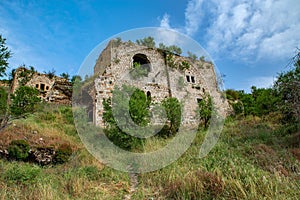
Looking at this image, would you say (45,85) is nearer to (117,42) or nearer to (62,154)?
(117,42)

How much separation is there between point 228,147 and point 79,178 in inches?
201

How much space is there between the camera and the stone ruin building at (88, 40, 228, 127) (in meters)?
12.7

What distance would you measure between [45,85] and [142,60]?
8650 mm

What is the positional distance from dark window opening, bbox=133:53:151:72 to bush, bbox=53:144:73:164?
944cm

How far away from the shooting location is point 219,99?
59.2 feet

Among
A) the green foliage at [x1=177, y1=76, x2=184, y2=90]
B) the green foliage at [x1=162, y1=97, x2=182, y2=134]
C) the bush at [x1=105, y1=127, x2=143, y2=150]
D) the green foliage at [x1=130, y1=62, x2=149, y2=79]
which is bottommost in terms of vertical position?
the bush at [x1=105, y1=127, x2=143, y2=150]

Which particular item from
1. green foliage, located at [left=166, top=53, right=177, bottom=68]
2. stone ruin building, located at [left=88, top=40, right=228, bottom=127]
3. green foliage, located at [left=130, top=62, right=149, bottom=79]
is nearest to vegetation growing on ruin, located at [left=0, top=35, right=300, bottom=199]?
stone ruin building, located at [left=88, top=40, right=228, bottom=127]

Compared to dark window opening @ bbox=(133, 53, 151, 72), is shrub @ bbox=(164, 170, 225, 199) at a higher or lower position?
lower

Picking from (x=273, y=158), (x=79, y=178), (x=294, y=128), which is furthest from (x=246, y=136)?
(x=79, y=178)

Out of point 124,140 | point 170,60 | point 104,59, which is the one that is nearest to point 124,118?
point 124,140

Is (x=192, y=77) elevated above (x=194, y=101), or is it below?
above

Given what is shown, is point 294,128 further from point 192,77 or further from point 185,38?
point 192,77

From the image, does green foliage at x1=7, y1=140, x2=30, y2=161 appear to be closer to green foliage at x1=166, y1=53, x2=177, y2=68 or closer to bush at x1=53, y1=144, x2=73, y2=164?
bush at x1=53, y1=144, x2=73, y2=164

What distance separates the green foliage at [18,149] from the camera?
6.62 meters
